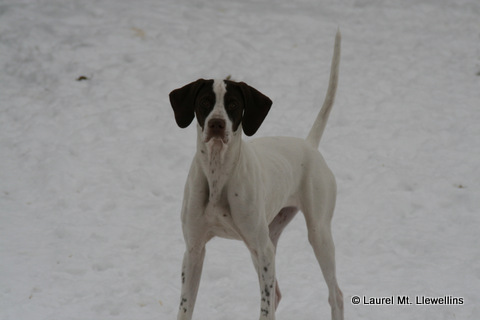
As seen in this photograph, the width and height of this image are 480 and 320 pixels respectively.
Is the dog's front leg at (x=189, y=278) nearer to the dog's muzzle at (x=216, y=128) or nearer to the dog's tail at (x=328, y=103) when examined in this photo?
the dog's muzzle at (x=216, y=128)

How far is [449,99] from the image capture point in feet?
28.7

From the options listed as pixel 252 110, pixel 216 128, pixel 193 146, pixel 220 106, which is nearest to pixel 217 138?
pixel 216 128

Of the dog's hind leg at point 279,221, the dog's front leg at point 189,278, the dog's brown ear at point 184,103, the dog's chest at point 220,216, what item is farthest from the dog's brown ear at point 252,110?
the dog's hind leg at point 279,221

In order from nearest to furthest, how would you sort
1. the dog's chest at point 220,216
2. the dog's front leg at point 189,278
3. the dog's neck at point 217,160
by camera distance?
the dog's neck at point 217,160 < the dog's chest at point 220,216 < the dog's front leg at point 189,278

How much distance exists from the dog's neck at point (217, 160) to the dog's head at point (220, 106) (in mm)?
107

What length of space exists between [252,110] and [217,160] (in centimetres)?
36

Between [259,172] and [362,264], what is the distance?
2335 millimetres

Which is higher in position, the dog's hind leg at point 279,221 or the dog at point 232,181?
the dog at point 232,181

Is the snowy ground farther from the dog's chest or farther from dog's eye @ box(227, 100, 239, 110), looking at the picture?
dog's eye @ box(227, 100, 239, 110)

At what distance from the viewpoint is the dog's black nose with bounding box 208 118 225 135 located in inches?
135

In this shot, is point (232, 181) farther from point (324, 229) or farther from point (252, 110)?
point (324, 229)

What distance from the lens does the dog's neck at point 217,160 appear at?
3688 millimetres

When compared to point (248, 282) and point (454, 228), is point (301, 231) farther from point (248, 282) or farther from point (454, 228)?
point (454, 228)

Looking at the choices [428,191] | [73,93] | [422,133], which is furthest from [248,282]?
[73,93]
